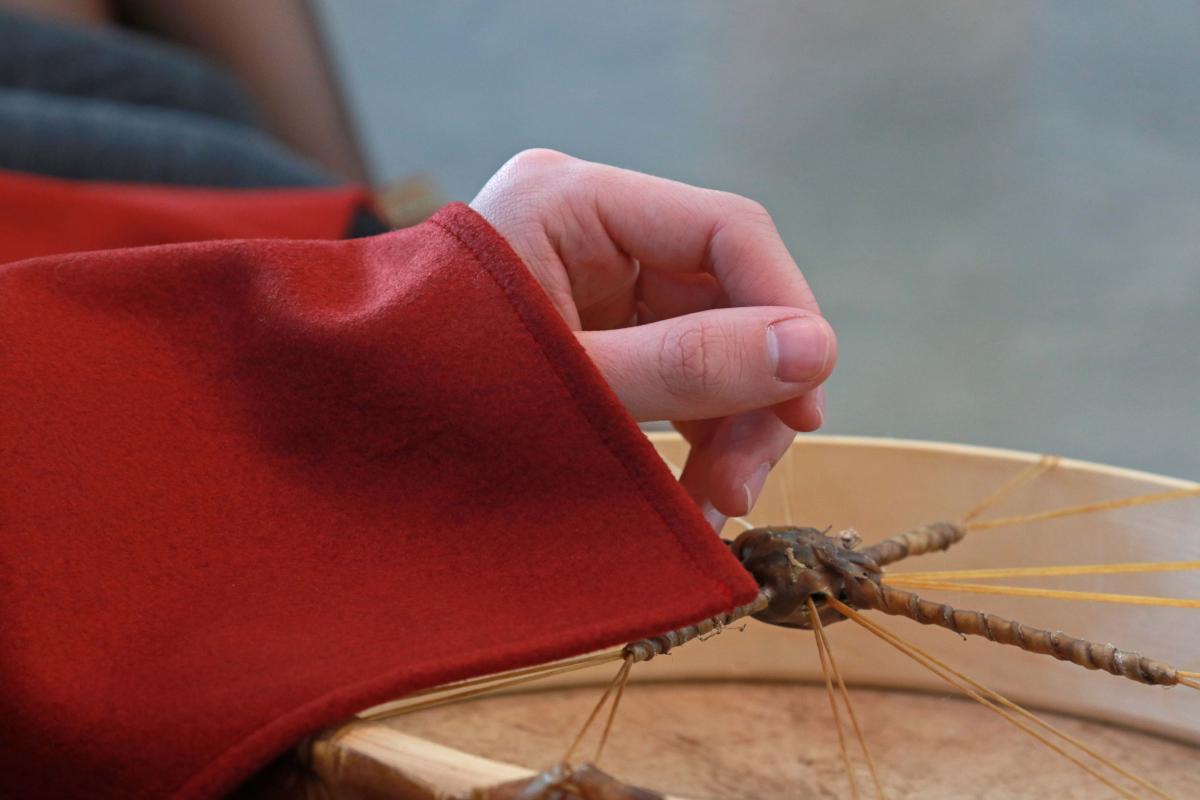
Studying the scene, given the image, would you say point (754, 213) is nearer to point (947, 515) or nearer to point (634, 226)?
point (634, 226)

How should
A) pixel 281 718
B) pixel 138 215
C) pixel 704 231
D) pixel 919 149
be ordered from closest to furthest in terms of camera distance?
pixel 281 718 < pixel 704 231 < pixel 138 215 < pixel 919 149

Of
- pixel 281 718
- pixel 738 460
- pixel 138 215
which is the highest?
pixel 138 215

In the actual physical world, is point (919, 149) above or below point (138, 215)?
above

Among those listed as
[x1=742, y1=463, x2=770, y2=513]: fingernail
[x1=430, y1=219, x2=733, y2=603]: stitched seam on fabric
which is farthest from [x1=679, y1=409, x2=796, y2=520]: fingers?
[x1=430, y1=219, x2=733, y2=603]: stitched seam on fabric

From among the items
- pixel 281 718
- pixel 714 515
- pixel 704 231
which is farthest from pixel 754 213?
pixel 281 718

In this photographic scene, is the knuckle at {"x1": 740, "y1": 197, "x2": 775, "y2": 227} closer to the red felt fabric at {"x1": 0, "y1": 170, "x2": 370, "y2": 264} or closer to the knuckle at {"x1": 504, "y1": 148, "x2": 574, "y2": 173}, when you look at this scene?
the knuckle at {"x1": 504, "y1": 148, "x2": 574, "y2": 173}

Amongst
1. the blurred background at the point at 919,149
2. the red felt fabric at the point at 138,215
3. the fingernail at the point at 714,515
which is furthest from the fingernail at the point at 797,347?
the blurred background at the point at 919,149

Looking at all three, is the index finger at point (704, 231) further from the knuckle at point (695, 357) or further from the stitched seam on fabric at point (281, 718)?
the stitched seam on fabric at point (281, 718)
